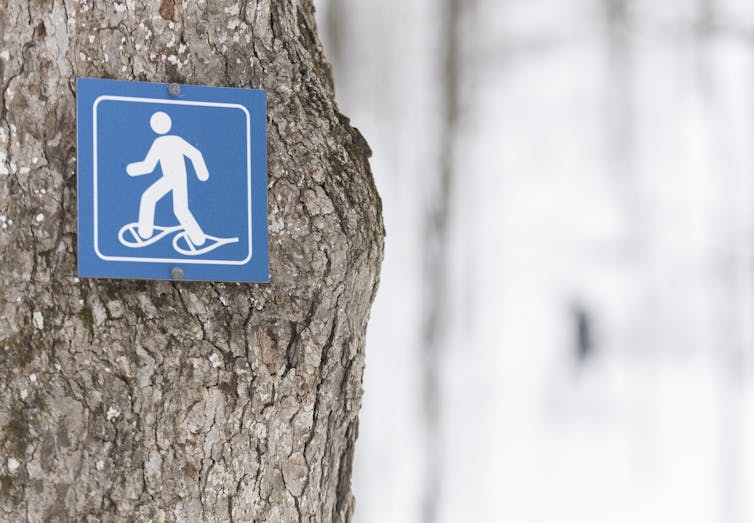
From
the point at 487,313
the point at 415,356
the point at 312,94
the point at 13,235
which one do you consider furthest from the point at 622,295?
the point at 13,235

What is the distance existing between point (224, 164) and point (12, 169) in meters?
0.18

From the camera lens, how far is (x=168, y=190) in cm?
95

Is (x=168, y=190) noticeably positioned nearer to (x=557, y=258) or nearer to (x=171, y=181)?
(x=171, y=181)

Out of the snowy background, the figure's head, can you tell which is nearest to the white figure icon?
the figure's head

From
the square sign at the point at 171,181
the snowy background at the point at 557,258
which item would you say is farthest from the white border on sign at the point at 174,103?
the snowy background at the point at 557,258

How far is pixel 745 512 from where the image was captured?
3.15 m

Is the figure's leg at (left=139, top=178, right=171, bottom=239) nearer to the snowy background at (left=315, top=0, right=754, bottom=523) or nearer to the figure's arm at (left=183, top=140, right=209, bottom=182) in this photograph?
the figure's arm at (left=183, top=140, right=209, bottom=182)

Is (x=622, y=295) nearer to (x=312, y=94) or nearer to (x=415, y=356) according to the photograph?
(x=415, y=356)

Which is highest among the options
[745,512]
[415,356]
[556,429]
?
[415,356]

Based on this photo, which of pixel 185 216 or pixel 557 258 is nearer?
pixel 185 216

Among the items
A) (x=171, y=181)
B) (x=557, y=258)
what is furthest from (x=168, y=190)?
(x=557, y=258)

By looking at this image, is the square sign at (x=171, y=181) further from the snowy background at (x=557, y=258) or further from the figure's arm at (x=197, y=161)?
the snowy background at (x=557, y=258)

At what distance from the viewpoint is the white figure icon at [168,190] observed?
0.94 m

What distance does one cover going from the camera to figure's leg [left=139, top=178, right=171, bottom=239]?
0.94 meters
